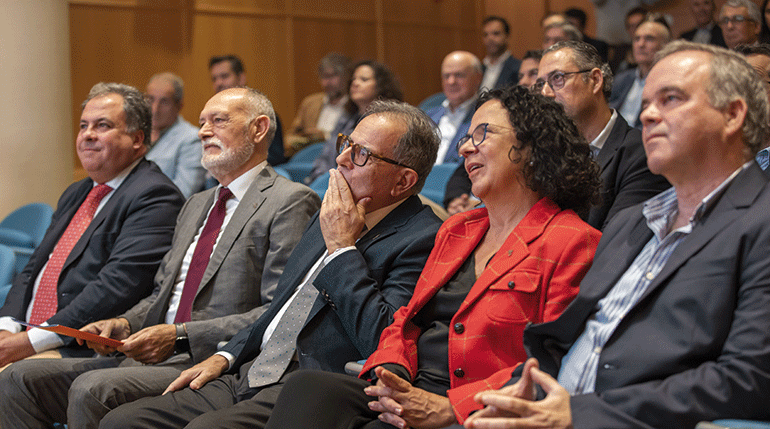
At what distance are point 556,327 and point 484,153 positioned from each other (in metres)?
0.47

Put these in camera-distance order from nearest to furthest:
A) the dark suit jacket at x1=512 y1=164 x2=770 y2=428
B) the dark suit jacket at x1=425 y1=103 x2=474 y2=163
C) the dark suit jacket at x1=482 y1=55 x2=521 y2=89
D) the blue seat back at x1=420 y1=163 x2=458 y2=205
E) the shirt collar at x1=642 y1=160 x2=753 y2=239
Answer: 1. the dark suit jacket at x1=512 y1=164 x2=770 y2=428
2. the shirt collar at x1=642 y1=160 x2=753 y2=239
3. the blue seat back at x1=420 y1=163 x2=458 y2=205
4. the dark suit jacket at x1=425 y1=103 x2=474 y2=163
5. the dark suit jacket at x1=482 y1=55 x2=521 y2=89

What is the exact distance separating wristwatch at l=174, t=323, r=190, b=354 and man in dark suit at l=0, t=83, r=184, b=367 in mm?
392

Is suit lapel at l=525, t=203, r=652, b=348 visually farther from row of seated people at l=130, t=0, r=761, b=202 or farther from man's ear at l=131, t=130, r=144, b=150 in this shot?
row of seated people at l=130, t=0, r=761, b=202

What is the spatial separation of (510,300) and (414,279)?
1.17ft

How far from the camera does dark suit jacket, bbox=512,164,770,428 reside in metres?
1.13

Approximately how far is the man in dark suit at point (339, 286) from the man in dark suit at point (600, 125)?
0.45 m

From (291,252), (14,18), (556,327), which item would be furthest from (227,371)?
(14,18)

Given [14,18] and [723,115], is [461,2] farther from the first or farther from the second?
[723,115]

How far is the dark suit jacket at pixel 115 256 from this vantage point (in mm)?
2441

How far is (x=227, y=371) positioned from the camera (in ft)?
6.77

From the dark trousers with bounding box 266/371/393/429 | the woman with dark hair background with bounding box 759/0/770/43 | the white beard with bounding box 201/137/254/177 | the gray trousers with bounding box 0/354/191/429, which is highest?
the woman with dark hair background with bounding box 759/0/770/43

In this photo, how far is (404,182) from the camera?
2004mm

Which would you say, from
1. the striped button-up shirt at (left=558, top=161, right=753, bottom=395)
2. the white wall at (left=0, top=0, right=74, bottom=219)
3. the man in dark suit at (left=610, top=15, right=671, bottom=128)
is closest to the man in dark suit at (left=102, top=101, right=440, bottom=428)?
the striped button-up shirt at (left=558, top=161, right=753, bottom=395)

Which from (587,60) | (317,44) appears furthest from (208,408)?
(317,44)
